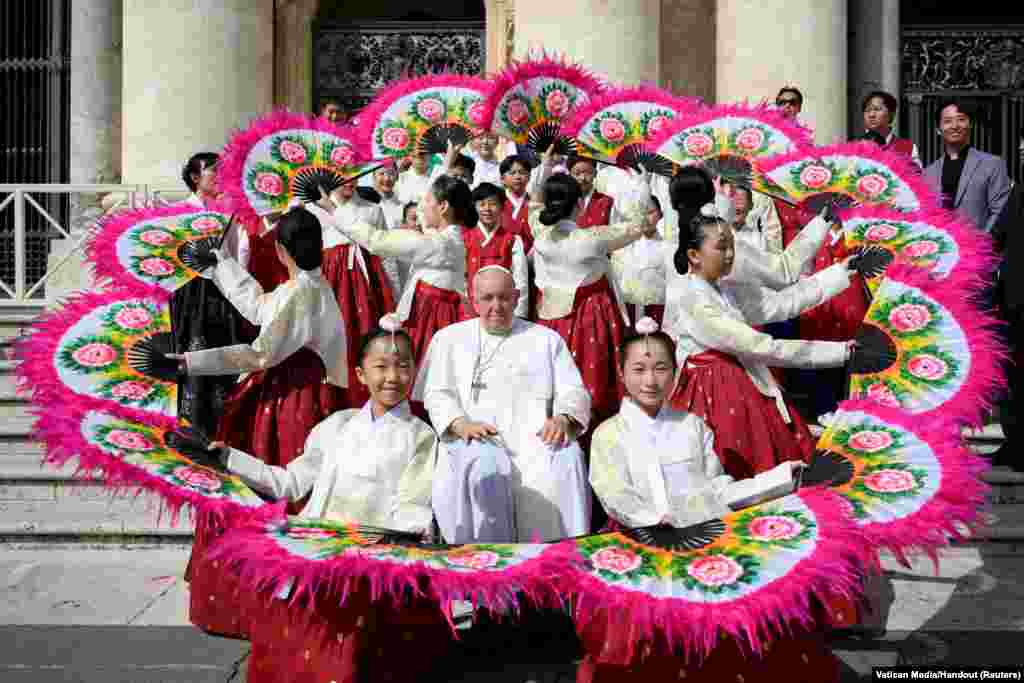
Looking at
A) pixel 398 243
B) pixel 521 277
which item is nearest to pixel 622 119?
pixel 521 277

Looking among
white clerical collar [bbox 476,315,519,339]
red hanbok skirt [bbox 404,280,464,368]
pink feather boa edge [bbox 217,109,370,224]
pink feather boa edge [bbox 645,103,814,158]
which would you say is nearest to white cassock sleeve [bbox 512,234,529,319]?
red hanbok skirt [bbox 404,280,464,368]

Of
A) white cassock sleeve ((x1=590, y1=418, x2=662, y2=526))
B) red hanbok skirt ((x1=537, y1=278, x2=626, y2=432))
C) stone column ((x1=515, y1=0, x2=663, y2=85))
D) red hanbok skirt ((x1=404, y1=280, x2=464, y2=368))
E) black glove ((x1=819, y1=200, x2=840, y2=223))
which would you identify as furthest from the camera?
stone column ((x1=515, y1=0, x2=663, y2=85))

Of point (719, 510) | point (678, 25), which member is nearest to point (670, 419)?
point (719, 510)

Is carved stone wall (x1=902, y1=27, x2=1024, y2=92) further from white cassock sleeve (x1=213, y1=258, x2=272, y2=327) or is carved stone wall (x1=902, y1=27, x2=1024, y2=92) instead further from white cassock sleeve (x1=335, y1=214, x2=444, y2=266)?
white cassock sleeve (x1=213, y1=258, x2=272, y2=327)

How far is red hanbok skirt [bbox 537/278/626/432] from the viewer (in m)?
6.81

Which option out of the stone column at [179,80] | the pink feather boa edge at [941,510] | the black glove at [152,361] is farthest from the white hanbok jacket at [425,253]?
the stone column at [179,80]

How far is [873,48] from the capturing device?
12070 mm

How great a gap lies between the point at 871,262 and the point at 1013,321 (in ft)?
7.14

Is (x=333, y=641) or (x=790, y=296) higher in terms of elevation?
(x=790, y=296)

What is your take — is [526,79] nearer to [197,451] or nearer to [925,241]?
[925,241]

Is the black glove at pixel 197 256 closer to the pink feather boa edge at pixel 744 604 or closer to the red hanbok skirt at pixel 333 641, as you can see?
the red hanbok skirt at pixel 333 641

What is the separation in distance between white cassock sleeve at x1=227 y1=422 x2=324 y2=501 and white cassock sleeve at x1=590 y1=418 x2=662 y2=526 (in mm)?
1025

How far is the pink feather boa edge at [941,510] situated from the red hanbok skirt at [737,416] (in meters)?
0.60

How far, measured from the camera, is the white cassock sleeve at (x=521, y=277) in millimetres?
7246
